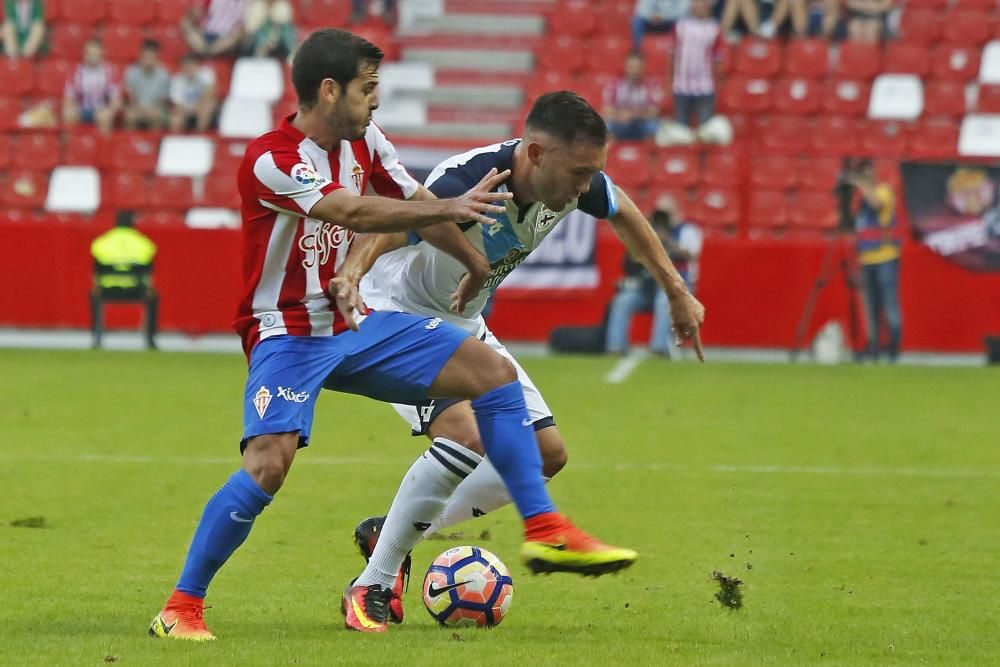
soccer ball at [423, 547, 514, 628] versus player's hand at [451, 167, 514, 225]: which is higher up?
player's hand at [451, 167, 514, 225]

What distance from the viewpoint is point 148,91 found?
20797 millimetres

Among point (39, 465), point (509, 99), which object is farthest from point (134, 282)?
point (39, 465)

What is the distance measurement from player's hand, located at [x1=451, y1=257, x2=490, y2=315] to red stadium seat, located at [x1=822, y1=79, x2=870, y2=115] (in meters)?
15.7

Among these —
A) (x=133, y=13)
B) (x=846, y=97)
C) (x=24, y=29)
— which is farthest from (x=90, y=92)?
(x=846, y=97)

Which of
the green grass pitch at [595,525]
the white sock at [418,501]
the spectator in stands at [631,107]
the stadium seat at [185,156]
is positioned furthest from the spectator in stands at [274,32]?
the white sock at [418,501]

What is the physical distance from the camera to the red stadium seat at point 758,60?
2123 cm

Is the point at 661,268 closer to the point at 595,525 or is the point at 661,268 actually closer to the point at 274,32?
the point at 595,525

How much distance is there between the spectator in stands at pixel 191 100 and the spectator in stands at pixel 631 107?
4.66 meters

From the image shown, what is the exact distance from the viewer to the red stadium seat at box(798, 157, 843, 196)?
18.8 meters

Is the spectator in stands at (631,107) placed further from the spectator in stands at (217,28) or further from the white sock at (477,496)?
the white sock at (477,496)

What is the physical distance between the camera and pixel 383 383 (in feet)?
18.1

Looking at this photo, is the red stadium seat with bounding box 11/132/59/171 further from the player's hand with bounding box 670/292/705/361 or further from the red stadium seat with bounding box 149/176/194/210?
the player's hand with bounding box 670/292/705/361

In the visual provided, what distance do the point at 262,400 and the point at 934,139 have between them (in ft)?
52.0

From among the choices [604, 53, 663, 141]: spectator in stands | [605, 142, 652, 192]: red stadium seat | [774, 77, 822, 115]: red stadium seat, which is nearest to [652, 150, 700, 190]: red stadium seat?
[605, 142, 652, 192]: red stadium seat
